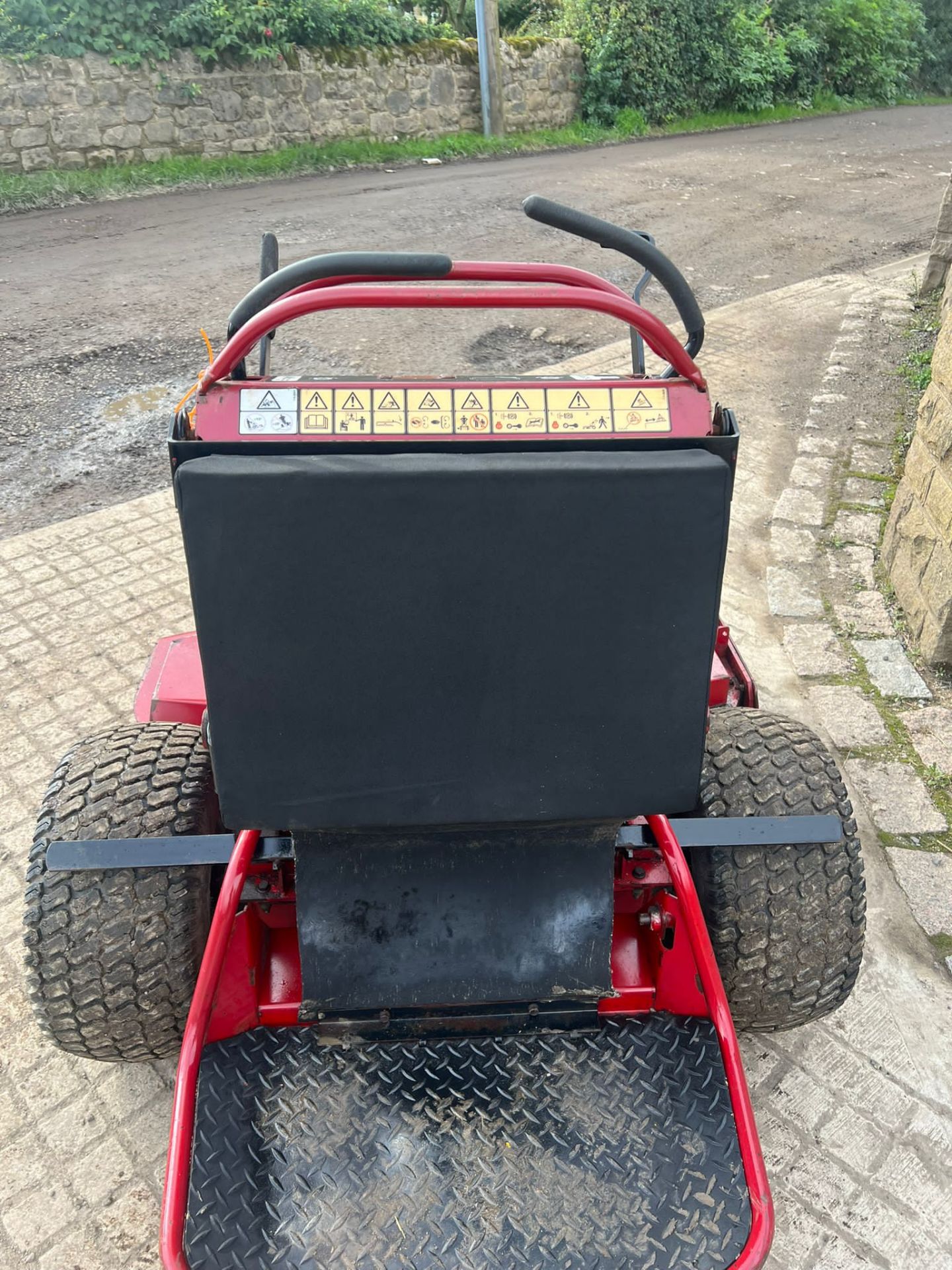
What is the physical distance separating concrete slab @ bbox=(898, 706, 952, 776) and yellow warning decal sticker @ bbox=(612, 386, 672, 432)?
7.54 ft

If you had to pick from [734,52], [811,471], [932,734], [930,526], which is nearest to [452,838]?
[932,734]

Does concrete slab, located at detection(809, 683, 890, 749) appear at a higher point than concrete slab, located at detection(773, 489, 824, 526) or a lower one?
lower

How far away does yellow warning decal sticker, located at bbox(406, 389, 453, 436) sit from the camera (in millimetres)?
1611

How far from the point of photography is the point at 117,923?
2016 millimetres

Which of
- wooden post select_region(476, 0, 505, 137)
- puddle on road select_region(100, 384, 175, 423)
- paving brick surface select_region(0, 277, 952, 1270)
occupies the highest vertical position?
wooden post select_region(476, 0, 505, 137)

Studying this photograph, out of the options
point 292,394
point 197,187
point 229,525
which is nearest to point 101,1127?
point 229,525

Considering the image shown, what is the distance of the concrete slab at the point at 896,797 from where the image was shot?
3.16m

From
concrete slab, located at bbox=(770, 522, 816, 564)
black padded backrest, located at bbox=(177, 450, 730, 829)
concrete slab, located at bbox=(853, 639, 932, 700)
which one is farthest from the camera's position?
concrete slab, located at bbox=(770, 522, 816, 564)

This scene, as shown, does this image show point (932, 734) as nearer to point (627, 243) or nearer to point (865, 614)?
point (865, 614)

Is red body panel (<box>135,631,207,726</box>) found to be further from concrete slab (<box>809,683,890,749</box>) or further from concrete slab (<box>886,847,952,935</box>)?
concrete slab (<box>809,683,890,749</box>)

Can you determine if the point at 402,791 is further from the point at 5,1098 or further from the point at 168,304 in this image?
the point at 168,304

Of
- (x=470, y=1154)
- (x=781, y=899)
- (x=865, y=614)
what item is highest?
(x=781, y=899)

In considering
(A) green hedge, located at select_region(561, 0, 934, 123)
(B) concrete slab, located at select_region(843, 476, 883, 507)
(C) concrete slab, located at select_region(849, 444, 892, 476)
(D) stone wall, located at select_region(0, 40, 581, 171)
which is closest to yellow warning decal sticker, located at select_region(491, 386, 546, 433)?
(B) concrete slab, located at select_region(843, 476, 883, 507)

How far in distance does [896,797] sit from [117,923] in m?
2.47
